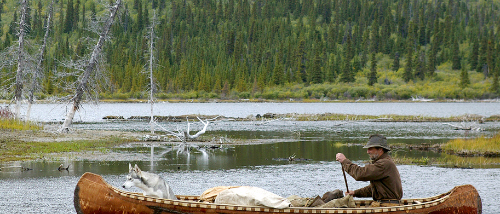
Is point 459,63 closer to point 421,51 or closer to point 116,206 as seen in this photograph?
point 421,51

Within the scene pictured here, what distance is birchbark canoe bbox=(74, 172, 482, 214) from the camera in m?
11.2

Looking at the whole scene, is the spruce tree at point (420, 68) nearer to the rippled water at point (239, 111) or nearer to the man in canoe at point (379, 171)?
the rippled water at point (239, 111)

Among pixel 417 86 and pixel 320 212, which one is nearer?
pixel 320 212

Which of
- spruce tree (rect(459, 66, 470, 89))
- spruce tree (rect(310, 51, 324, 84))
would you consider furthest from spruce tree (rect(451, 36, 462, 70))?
spruce tree (rect(310, 51, 324, 84))

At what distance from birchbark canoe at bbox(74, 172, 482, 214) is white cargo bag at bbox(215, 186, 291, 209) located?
0.41ft

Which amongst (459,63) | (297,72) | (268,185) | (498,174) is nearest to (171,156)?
(268,185)

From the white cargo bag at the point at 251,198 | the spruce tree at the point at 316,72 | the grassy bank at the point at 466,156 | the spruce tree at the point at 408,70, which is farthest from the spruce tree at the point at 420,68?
the white cargo bag at the point at 251,198

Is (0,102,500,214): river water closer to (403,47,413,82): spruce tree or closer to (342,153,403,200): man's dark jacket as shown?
(342,153,403,200): man's dark jacket

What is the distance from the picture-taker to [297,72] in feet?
599

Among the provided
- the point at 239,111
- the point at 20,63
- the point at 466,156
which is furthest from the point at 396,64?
the point at 466,156

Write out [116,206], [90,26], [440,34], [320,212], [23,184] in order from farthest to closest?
[440,34] → [90,26] → [23,184] → [116,206] → [320,212]

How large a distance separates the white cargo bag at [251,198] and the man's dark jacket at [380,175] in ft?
5.01

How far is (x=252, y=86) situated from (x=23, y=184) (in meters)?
154

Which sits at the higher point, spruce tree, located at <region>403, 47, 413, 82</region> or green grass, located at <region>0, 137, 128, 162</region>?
spruce tree, located at <region>403, 47, 413, 82</region>
